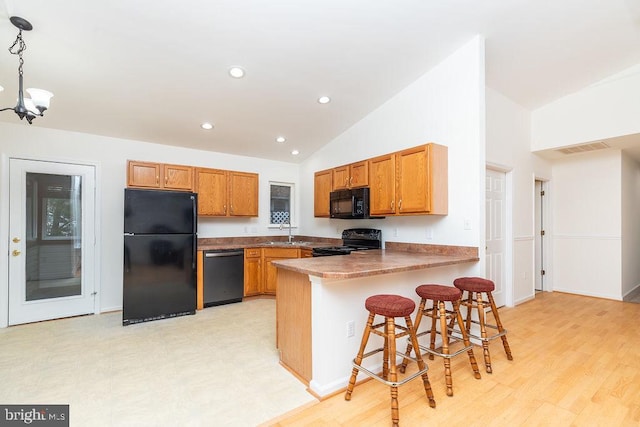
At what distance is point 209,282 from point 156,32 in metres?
3.08

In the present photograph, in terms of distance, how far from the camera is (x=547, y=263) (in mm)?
5301

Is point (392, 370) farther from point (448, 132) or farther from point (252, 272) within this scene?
point (252, 272)

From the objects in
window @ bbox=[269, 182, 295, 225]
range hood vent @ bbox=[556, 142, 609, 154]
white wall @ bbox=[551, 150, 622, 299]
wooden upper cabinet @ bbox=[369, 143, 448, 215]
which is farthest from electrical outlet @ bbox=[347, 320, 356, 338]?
white wall @ bbox=[551, 150, 622, 299]

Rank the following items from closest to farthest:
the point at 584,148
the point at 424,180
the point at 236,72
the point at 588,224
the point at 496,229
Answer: the point at 236,72, the point at 424,180, the point at 496,229, the point at 584,148, the point at 588,224

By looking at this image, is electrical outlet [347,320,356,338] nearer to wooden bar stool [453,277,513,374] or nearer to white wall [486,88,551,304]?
wooden bar stool [453,277,513,374]

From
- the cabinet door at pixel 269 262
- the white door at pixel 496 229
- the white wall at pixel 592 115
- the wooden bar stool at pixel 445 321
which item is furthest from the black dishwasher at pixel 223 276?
the white wall at pixel 592 115

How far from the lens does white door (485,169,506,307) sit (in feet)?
13.3

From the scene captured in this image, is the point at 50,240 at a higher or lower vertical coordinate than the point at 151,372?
higher

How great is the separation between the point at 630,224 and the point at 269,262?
6.00 metres

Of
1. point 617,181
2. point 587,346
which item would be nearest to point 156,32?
point 587,346

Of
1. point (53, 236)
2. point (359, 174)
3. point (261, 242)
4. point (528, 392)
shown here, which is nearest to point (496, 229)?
point (359, 174)

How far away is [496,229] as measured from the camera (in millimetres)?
4207

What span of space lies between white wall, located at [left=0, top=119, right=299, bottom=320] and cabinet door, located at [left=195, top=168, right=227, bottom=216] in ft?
1.06

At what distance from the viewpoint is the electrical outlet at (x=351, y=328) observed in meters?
2.31
